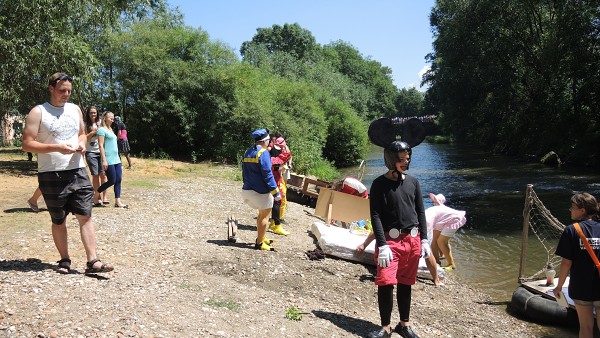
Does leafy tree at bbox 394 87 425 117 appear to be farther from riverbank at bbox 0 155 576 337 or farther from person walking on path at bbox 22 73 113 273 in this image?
person walking on path at bbox 22 73 113 273

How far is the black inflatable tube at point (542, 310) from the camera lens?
24.2ft

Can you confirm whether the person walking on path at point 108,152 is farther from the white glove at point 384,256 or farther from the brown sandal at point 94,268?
the white glove at point 384,256

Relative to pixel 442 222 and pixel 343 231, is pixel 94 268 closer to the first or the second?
pixel 343 231

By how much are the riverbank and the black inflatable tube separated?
177mm

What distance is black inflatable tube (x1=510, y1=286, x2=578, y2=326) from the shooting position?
7375 millimetres

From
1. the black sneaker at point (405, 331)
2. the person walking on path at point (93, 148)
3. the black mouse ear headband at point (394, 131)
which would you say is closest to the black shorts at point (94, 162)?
the person walking on path at point (93, 148)

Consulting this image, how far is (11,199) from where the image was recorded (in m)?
10.8

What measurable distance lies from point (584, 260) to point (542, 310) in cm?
273

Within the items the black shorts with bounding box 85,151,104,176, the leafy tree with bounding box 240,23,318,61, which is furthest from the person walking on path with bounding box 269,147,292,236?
the leafy tree with bounding box 240,23,318,61

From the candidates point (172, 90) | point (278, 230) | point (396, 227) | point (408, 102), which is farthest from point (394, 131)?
point (408, 102)

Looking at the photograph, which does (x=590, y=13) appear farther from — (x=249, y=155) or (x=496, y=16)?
(x=249, y=155)

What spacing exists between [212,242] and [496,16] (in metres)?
37.6

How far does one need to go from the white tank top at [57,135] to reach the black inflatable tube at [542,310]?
22.8 ft

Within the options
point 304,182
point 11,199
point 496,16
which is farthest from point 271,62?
point 11,199
